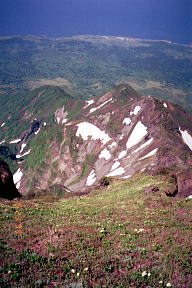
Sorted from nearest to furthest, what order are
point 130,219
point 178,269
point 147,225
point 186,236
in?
point 178,269
point 186,236
point 147,225
point 130,219

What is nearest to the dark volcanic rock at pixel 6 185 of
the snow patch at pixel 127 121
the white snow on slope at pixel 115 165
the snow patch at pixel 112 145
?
the white snow on slope at pixel 115 165

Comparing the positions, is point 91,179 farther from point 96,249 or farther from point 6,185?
point 96,249

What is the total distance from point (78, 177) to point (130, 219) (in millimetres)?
145022

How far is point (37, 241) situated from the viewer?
2166 centimetres

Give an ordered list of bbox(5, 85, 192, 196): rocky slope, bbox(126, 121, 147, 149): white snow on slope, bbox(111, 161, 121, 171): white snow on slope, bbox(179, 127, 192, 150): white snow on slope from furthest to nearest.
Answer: bbox(126, 121, 147, 149): white snow on slope < bbox(179, 127, 192, 150): white snow on slope < bbox(111, 161, 121, 171): white snow on slope < bbox(5, 85, 192, 196): rocky slope

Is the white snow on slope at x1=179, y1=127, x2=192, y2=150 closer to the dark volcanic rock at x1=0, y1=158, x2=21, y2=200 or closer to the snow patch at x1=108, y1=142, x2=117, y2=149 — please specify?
the snow patch at x1=108, y1=142, x2=117, y2=149

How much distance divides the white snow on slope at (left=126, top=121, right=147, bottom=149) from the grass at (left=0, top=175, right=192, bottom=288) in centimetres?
13054

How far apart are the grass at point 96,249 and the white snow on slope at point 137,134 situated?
130539 millimetres

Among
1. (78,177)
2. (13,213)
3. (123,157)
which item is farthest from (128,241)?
(78,177)

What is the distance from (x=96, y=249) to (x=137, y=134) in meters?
149

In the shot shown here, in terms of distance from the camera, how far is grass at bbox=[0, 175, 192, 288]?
51.9 ft

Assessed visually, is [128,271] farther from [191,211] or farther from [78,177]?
[78,177]

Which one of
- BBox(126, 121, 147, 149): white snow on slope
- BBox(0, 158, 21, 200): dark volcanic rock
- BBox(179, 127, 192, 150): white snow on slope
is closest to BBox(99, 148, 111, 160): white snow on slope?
BBox(126, 121, 147, 149): white snow on slope

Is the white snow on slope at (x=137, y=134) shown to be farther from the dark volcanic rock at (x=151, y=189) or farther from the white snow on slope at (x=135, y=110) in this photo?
the dark volcanic rock at (x=151, y=189)
